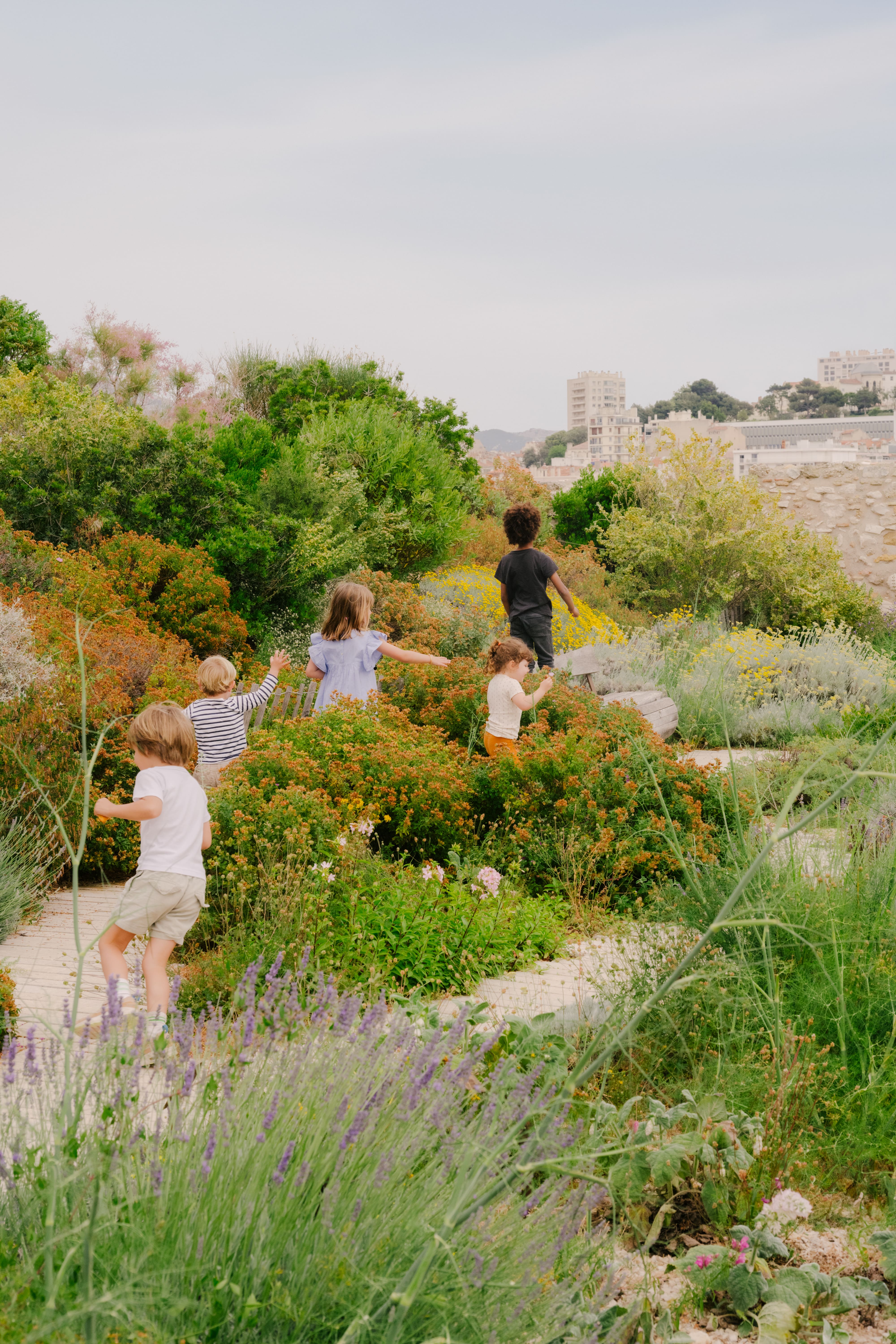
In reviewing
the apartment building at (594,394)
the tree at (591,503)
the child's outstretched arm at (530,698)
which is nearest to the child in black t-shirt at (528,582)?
the child's outstretched arm at (530,698)

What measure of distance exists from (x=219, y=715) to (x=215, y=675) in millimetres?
275

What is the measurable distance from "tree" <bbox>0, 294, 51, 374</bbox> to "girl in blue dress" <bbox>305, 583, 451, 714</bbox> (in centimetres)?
1279

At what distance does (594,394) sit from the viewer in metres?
142

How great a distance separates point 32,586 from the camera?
8.25 m

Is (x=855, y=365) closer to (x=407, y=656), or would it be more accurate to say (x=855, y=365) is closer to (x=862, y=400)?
(x=862, y=400)

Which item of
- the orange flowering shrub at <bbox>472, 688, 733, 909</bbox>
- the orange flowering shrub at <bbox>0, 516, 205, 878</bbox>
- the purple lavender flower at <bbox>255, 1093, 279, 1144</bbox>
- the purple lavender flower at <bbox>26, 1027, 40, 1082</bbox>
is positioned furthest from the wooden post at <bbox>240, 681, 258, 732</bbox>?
the purple lavender flower at <bbox>255, 1093, 279, 1144</bbox>

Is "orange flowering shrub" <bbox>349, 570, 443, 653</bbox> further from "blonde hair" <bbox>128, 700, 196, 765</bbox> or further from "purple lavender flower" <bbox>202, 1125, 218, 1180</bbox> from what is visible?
"purple lavender flower" <bbox>202, 1125, 218, 1180</bbox>

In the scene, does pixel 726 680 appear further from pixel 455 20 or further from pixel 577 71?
pixel 455 20

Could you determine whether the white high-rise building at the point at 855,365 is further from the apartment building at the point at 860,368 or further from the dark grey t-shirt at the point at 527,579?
the dark grey t-shirt at the point at 527,579

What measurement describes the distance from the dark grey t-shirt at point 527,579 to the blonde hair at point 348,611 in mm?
1534

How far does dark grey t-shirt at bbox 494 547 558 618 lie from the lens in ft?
23.8

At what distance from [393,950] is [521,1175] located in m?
2.36

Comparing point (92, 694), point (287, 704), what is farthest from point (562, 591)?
point (92, 694)

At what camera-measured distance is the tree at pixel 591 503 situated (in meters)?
15.5
